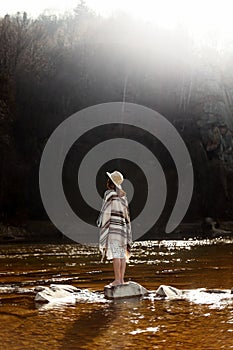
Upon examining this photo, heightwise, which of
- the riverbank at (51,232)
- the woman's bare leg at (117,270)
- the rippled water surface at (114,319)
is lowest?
the rippled water surface at (114,319)

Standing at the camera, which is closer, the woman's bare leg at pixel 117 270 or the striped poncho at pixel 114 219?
the woman's bare leg at pixel 117 270

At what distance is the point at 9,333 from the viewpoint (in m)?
4.71

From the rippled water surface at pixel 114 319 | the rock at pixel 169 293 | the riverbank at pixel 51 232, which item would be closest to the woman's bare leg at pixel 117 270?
the rippled water surface at pixel 114 319

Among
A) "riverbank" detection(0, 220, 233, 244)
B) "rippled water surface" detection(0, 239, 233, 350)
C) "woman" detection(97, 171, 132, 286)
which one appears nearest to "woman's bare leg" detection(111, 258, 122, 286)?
"woman" detection(97, 171, 132, 286)

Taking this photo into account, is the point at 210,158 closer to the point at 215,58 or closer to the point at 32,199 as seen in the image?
the point at 215,58

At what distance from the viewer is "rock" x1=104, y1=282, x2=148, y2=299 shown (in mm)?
6927

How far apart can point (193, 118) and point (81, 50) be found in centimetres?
1198

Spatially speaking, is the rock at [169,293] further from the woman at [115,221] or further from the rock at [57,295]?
the rock at [57,295]

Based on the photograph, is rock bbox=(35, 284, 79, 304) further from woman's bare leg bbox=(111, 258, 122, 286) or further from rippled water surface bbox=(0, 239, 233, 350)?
woman's bare leg bbox=(111, 258, 122, 286)

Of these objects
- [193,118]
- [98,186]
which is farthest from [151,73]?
[98,186]

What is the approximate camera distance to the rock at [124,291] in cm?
693

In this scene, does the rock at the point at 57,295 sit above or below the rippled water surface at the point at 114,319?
above

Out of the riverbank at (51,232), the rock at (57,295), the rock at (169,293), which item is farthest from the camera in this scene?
the riverbank at (51,232)

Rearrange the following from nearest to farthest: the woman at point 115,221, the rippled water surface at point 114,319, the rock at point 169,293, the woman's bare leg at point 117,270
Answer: the rippled water surface at point 114,319 → the rock at point 169,293 → the woman's bare leg at point 117,270 → the woman at point 115,221
